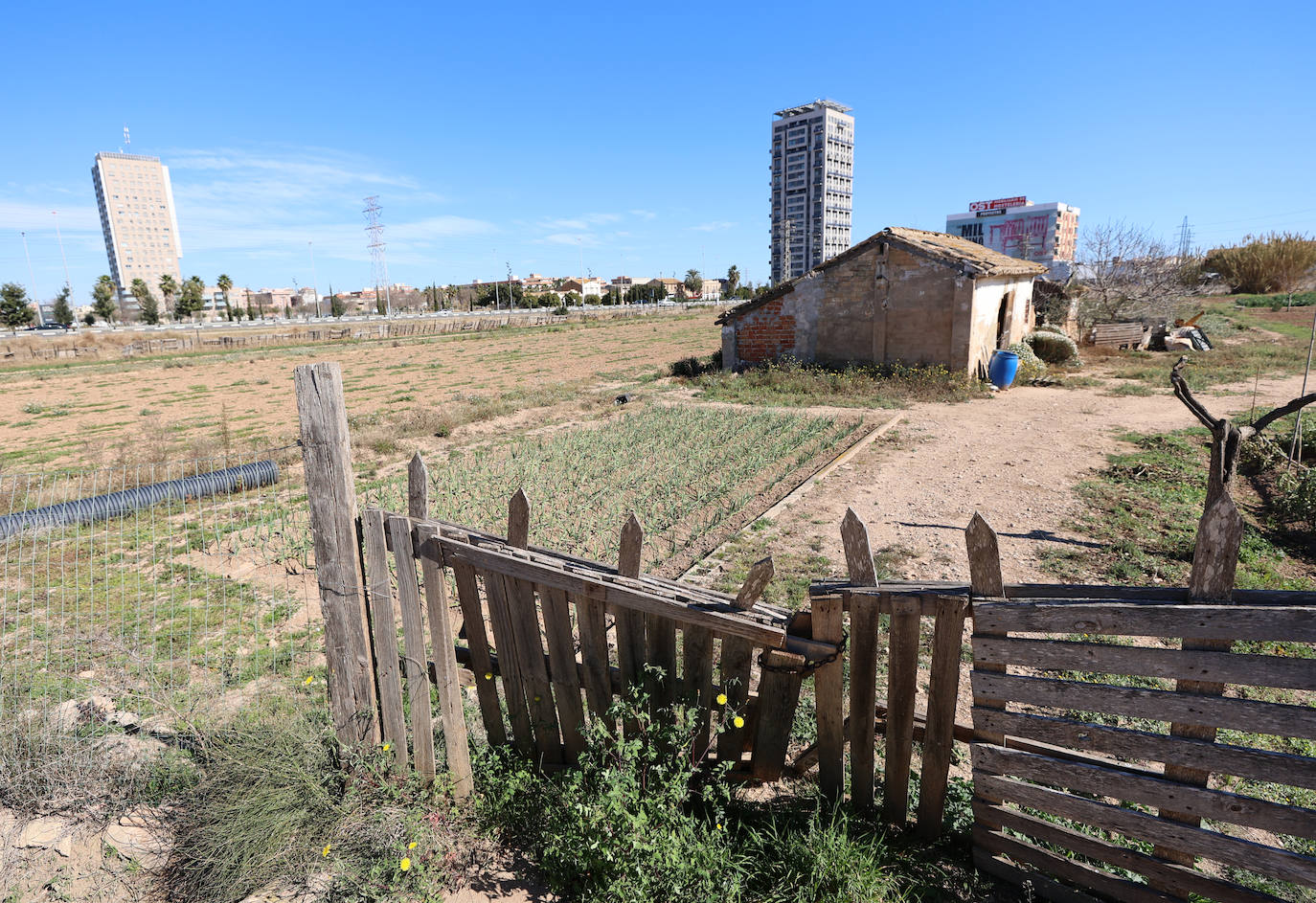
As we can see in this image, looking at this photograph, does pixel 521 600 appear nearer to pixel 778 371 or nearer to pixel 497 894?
pixel 497 894

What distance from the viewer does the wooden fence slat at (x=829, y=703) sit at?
2877 mm

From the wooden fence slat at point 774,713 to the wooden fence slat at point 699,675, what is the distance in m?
0.25

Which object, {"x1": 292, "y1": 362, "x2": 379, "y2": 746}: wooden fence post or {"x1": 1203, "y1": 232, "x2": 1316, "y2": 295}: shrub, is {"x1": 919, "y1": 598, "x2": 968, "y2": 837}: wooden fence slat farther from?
{"x1": 1203, "y1": 232, "x2": 1316, "y2": 295}: shrub

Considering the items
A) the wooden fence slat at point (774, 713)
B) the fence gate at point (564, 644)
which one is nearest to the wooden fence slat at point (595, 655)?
the fence gate at point (564, 644)

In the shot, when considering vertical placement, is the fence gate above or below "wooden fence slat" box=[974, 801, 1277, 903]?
above

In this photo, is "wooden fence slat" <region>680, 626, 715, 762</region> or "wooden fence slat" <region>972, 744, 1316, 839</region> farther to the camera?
"wooden fence slat" <region>680, 626, 715, 762</region>

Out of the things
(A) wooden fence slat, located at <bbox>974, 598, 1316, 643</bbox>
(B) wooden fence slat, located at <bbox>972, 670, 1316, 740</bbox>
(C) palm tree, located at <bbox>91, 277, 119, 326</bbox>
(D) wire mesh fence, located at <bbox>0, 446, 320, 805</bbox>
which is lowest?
(D) wire mesh fence, located at <bbox>0, 446, 320, 805</bbox>

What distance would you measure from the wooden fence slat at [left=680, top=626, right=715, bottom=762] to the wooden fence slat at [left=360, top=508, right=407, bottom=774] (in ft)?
4.74

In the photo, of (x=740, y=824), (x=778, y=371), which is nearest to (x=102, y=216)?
(x=778, y=371)

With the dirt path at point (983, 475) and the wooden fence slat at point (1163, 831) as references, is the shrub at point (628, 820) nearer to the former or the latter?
the wooden fence slat at point (1163, 831)

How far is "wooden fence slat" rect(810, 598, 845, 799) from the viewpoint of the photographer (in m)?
2.88

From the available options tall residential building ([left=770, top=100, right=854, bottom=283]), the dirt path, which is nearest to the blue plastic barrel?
the dirt path

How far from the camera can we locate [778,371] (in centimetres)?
1838

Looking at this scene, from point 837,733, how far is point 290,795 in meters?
2.58
